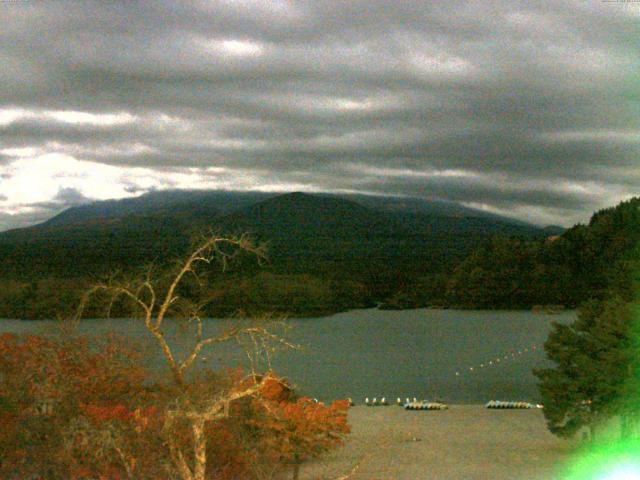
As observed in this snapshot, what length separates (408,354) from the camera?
65.9 metres

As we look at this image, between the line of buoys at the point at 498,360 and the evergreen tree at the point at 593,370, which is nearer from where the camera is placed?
the evergreen tree at the point at 593,370

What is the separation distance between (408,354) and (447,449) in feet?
145

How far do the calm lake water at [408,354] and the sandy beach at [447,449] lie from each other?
866 centimetres

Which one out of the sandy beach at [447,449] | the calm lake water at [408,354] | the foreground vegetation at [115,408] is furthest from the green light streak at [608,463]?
the calm lake water at [408,354]

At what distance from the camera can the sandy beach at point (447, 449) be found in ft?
59.9

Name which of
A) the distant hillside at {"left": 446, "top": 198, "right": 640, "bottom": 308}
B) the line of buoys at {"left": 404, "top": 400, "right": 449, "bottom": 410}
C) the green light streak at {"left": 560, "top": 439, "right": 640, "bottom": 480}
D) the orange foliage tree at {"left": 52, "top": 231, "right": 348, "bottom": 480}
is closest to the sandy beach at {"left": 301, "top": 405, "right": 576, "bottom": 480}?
the green light streak at {"left": 560, "top": 439, "right": 640, "bottom": 480}

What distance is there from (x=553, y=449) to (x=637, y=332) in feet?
19.4

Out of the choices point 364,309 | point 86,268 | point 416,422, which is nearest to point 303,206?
point 364,309

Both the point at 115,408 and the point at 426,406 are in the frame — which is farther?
the point at 426,406

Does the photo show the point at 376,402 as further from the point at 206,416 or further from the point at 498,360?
the point at 206,416

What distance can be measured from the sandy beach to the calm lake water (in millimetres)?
8661

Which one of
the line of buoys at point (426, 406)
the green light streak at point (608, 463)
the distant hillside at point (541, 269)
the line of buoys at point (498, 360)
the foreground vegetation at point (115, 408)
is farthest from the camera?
the distant hillside at point (541, 269)

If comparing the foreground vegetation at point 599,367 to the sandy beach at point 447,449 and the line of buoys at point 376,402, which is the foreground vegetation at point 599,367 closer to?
the sandy beach at point 447,449

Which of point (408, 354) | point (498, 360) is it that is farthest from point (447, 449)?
point (408, 354)
